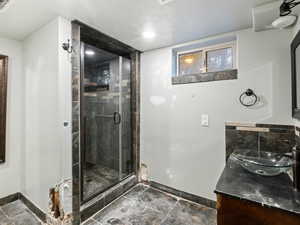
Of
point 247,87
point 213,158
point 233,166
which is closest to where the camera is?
point 233,166

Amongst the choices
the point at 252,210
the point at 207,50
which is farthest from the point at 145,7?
the point at 252,210

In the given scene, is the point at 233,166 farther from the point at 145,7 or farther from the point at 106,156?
the point at 106,156

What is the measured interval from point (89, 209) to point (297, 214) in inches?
74.3

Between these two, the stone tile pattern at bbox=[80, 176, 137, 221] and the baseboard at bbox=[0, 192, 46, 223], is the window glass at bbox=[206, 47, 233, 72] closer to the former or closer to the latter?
the stone tile pattern at bbox=[80, 176, 137, 221]

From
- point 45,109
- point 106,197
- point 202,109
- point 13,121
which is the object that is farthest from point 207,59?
point 13,121

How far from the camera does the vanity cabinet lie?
2.66 feet

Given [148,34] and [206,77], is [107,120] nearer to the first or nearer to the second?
[148,34]

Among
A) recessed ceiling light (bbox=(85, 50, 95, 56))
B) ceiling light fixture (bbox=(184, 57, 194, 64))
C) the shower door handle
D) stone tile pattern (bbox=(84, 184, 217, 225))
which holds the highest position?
recessed ceiling light (bbox=(85, 50, 95, 56))

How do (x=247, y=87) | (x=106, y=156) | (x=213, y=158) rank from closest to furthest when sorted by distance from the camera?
(x=247, y=87) < (x=213, y=158) < (x=106, y=156)

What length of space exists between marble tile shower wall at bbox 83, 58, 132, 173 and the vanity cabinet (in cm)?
189

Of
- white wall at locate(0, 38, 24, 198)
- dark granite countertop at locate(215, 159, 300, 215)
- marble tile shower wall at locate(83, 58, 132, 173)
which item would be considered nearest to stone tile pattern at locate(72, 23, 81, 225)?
marble tile shower wall at locate(83, 58, 132, 173)

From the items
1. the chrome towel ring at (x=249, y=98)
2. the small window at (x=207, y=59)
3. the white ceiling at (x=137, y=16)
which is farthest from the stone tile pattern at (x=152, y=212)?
the white ceiling at (x=137, y=16)

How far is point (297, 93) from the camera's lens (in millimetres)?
1416

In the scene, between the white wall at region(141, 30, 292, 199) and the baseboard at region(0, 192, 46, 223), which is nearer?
the white wall at region(141, 30, 292, 199)
